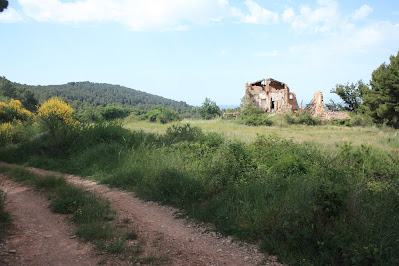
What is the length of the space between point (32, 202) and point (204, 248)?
4.01m

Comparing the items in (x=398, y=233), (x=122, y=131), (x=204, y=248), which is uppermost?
(x=122, y=131)

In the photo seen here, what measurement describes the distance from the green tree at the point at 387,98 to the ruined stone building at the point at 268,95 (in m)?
15.8

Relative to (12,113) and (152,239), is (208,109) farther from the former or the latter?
(152,239)

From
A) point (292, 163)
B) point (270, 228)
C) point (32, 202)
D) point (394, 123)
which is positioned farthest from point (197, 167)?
point (394, 123)

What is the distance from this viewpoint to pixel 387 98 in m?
22.2

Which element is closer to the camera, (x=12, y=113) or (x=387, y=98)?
(x=12, y=113)

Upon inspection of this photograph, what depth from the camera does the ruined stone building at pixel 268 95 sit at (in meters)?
40.7

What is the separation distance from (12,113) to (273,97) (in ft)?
115

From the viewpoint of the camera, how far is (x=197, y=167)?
6750 millimetres

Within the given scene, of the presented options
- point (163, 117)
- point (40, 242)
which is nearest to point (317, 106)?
point (163, 117)

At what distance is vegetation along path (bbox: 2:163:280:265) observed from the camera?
3491mm

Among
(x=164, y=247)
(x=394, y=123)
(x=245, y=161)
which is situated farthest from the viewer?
(x=394, y=123)

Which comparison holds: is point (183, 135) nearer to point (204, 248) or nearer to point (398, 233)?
point (204, 248)

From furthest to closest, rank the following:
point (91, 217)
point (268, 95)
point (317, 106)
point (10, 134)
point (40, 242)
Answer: point (268, 95) → point (317, 106) → point (10, 134) → point (91, 217) → point (40, 242)
